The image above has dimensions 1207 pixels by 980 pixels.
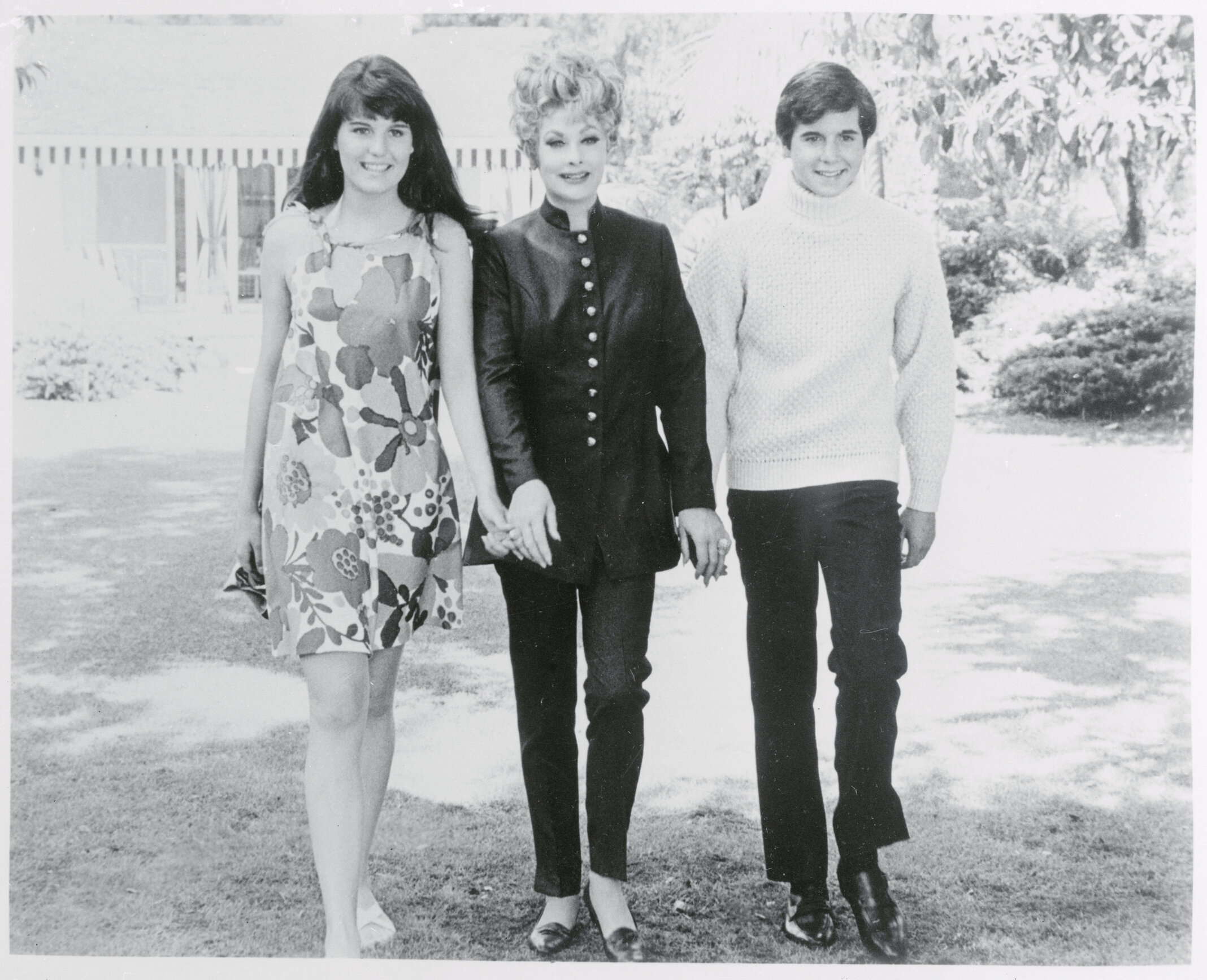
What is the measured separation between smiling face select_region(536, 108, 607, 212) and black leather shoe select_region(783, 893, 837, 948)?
1.77 meters

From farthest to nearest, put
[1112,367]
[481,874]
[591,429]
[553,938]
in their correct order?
[1112,367]
[481,874]
[553,938]
[591,429]

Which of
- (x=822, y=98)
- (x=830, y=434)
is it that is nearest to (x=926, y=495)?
(x=830, y=434)

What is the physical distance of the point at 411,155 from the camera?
9.66 feet

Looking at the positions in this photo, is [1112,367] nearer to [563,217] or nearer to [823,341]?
[823,341]

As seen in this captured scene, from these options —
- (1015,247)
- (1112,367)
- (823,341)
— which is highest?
(1015,247)

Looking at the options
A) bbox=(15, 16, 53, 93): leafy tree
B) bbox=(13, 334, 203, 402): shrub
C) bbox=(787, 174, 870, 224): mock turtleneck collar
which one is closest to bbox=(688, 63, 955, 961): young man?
bbox=(787, 174, 870, 224): mock turtleneck collar

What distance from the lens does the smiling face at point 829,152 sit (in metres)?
3.04

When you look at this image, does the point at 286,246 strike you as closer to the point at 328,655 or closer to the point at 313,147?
the point at 313,147

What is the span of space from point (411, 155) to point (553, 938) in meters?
1.85

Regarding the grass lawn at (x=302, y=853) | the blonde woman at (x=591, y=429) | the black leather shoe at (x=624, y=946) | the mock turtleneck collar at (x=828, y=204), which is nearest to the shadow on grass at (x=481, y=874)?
the grass lawn at (x=302, y=853)

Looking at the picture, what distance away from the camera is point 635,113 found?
4098 mm

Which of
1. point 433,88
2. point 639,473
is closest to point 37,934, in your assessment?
point 639,473

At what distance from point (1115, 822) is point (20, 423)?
10.7 feet

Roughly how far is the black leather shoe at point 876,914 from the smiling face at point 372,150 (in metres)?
1.95
